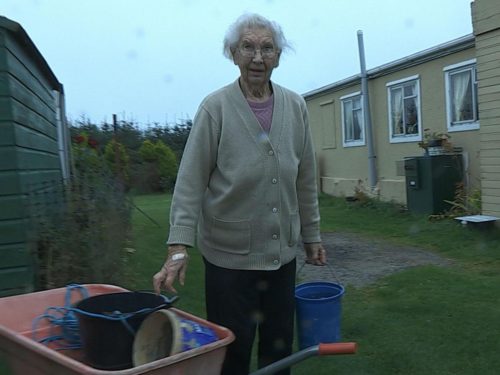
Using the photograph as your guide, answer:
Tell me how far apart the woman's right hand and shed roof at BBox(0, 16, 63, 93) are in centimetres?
296

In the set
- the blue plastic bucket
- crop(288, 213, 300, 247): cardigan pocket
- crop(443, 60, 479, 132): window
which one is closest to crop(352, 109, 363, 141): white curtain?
crop(443, 60, 479, 132): window

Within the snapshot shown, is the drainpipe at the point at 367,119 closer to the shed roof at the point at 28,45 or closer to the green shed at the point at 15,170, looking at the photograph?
the shed roof at the point at 28,45

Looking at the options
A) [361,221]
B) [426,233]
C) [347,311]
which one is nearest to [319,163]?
[361,221]

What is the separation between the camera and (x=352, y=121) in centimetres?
1473

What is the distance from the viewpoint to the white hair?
2422mm

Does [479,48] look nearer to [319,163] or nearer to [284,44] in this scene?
[284,44]

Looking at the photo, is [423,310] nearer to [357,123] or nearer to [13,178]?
[13,178]

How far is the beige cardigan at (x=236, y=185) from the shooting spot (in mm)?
2340

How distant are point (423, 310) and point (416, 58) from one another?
7.66 m

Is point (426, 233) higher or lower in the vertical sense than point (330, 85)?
lower

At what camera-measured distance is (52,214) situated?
4891 millimetres

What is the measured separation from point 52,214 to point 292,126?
3.05 meters

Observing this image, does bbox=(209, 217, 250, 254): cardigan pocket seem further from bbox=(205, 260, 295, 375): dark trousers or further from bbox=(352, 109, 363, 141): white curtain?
bbox=(352, 109, 363, 141): white curtain

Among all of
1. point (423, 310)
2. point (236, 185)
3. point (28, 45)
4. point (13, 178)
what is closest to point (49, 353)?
point (236, 185)
